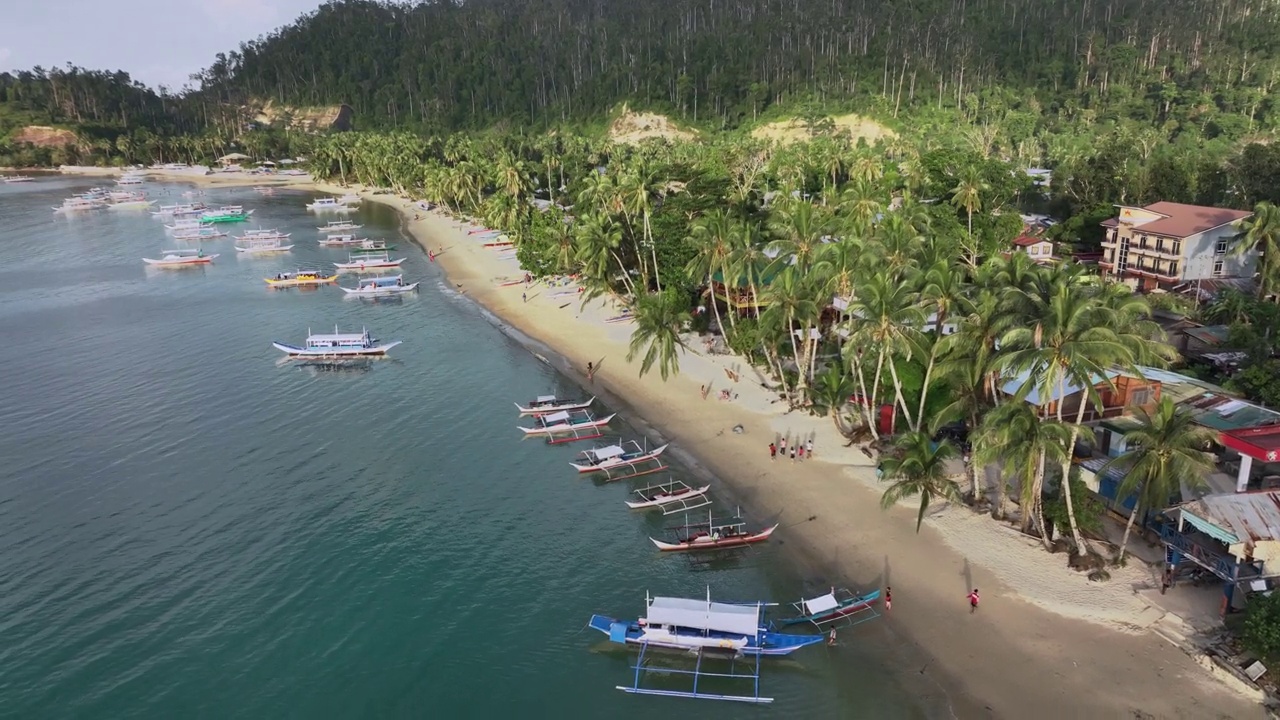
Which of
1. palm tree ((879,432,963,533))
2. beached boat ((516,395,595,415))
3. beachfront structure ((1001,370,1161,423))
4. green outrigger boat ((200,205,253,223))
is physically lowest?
beached boat ((516,395,595,415))

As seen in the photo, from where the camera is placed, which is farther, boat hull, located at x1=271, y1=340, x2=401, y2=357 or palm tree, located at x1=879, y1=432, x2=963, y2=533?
boat hull, located at x1=271, y1=340, x2=401, y2=357

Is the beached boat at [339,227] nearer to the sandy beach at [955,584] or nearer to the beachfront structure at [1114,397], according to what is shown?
the sandy beach at [955,584]

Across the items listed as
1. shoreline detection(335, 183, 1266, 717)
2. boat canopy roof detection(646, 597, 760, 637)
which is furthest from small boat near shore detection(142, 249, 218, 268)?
boat canopy roof detection(646, 597, 760, 637)

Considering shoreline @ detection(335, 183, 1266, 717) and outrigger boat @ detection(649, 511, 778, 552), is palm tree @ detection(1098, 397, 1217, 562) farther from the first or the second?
outrigger boat @ detection(649, 511, 778, 552)

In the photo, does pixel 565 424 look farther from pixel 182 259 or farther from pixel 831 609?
pixel 182 259

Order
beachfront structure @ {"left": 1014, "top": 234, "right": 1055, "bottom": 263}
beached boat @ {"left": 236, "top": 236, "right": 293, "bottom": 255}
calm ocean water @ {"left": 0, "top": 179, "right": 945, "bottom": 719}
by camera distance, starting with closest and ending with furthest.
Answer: calm ocean water @ {"left": 0, "top": 179, "right": 945, "bottom": 719}, beachfront structure @ {"left": 1014, "top": 234, "right": 1055, "bottom": 263}, beached boat @ {"left": 236, "top": 236, "right": 293, "bottom": 255}

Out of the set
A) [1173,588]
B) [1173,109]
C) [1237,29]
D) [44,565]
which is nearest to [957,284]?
[1173,588]

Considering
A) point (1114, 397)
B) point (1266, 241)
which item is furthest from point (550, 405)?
point (1266, 241)

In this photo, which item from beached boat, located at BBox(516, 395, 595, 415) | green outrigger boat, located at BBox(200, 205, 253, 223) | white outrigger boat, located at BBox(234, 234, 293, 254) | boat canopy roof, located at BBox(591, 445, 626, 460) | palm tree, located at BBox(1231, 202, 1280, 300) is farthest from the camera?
green outrigger boat, located at BBox(200, 205, 253, 223)
